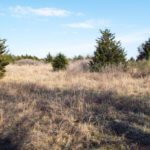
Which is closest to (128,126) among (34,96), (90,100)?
(90,100)

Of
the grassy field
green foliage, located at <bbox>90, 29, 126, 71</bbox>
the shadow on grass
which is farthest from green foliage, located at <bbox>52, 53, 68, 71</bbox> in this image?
the grassy field

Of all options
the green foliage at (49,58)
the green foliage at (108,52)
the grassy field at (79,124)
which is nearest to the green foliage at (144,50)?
the green foliage at (108,52)

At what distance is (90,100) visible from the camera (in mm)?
4770

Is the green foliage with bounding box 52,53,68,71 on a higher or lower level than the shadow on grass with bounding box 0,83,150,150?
higher

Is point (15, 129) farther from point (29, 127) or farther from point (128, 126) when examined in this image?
point (128, 126)

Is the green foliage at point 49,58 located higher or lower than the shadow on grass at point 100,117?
higher

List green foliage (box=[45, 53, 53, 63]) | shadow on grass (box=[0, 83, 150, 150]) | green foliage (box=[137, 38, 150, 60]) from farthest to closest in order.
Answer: green foliage (box=[45, 53, 53, 63])
green foliage (box=[137, 38, 150, 60])
shadow on grass (box=[0, 83, 150, 150])

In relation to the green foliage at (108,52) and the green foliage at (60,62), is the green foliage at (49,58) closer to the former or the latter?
the green foliage at (60,62)

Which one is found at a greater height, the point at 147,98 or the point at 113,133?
the point at 147,98

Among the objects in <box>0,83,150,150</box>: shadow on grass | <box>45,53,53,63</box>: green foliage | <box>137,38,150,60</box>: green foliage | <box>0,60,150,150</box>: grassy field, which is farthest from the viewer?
<box>45,53,53,63</box>: green foliage

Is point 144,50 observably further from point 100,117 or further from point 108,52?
point 100,117

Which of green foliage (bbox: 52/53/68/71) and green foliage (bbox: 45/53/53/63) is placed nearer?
green foliage (bbox: 52/53/68/71)

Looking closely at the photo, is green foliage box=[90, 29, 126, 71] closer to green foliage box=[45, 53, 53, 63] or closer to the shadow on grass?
the shadow on grass

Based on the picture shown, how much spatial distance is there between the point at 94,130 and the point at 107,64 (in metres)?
7.76
